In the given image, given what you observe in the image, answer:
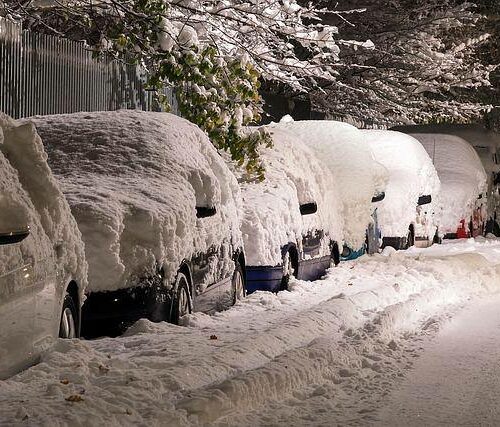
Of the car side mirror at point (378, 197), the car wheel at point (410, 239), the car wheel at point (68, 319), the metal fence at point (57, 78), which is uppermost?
the metal fence at point (57, 78)

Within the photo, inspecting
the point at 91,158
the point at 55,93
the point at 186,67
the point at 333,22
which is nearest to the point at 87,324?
the point at 91,158

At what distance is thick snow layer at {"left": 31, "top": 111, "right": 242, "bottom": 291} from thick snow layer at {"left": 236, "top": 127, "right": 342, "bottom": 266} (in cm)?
83

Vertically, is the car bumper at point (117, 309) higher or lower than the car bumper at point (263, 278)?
higher

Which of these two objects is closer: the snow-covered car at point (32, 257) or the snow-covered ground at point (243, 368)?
the snow-covered ground at point (243, 368)

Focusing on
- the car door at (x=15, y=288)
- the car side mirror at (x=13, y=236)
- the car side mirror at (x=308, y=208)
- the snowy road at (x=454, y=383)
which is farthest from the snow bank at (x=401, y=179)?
the car side mirror at (x=13, y=236)

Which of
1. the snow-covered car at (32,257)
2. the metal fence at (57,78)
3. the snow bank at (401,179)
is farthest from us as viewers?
the snow bank at (401,179)

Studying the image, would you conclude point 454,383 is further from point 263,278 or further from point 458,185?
point 458,185

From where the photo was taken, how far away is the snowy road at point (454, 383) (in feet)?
23.5

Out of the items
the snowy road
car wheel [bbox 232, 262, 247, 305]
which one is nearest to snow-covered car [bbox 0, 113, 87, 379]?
the snowy road

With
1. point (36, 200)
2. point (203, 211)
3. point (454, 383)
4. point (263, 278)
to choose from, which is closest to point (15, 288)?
point (36, 200)

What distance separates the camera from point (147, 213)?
30.9 ft

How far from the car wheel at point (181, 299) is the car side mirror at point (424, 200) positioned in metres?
10.7

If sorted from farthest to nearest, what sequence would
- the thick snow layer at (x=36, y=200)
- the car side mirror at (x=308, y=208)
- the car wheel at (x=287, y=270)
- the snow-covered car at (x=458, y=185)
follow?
the snow-covered car at (x=458, y=185) → the car side mirror at (x=308, y=208) → the car wheel at (x=287, y=270) → the thick snow layer at (x=36, y=200)

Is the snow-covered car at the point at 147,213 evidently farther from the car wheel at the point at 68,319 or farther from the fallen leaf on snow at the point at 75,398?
the fallen leaf on snow at the point at 75,398
